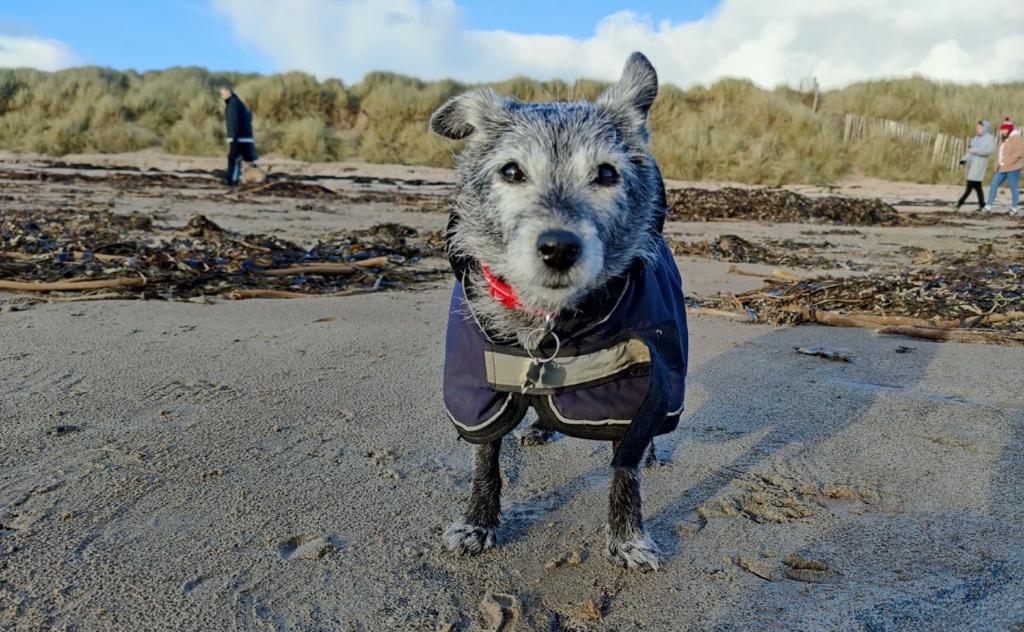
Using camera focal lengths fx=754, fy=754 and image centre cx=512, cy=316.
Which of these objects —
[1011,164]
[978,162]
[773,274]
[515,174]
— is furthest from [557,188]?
[978,162]

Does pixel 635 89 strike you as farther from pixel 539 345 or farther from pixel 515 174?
pixel 539 345

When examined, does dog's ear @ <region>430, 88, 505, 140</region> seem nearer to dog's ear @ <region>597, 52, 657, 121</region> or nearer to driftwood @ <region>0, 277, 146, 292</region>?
dog's ear @ <region>597, 52, 657, 121</region>

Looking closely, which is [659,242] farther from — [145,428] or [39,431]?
[39,431]

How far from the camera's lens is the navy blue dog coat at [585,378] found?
2.40m

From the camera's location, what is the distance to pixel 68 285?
5418 mm

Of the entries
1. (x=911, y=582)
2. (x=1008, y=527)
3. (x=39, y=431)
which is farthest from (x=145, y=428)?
(x=1008, y=527)

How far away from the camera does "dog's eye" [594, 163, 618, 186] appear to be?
8.27 feet

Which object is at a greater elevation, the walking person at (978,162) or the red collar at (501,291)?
the walking person at (978,162)

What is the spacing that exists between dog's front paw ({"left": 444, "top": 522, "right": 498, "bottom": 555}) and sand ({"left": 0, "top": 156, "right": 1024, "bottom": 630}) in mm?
56

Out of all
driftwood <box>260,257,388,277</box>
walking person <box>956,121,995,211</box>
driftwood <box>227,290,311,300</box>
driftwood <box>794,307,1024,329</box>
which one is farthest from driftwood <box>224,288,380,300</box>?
walking person <box>956,121,995,211</box>

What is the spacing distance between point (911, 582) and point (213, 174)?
64.2ft

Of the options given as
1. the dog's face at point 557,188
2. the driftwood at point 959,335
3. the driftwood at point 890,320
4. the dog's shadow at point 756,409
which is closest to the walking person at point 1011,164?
the driftwood at point 890,320

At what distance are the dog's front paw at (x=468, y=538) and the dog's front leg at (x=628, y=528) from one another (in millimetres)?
399

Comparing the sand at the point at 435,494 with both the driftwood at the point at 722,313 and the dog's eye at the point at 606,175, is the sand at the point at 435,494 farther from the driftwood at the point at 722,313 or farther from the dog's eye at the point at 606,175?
the dog's eye at the point at 606,175
